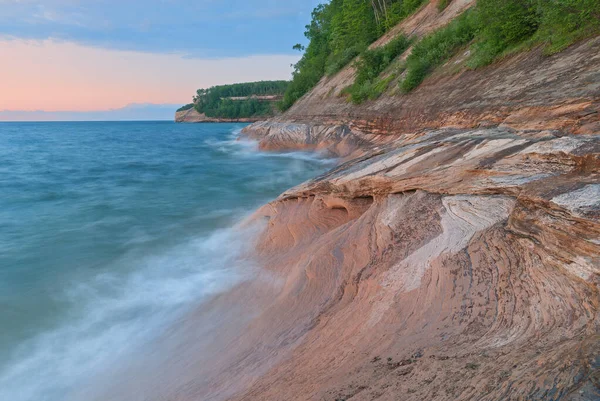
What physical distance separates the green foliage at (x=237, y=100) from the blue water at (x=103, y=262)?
93.1 metres

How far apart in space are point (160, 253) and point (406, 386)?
711 cm

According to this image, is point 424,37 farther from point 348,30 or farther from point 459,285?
point 459,285

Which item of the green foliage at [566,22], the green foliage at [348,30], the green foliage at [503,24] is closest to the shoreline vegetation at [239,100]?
the green foliage at [348,30]

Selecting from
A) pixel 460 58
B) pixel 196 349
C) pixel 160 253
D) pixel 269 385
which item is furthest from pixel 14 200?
pixel 460 58

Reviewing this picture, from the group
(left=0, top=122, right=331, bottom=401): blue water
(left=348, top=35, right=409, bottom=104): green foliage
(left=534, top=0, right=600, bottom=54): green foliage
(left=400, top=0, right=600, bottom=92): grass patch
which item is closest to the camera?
(left=0, top=122, right=331, bottom=401): blue water

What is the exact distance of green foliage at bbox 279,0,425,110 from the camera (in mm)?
26047

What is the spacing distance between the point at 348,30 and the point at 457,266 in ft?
97.5

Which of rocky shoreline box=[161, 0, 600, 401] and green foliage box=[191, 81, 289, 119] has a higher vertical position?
green foliage box=[191, 81, 289, 119]

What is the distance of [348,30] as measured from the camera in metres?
29.8

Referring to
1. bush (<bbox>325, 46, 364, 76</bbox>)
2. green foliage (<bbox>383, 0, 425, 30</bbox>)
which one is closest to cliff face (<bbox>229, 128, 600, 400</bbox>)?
green foliage (<bbox>383, 0, 425, 30</bbox>)

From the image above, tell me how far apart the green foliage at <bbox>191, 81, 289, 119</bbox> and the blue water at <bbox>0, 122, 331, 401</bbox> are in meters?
93.1

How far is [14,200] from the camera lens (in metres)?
14.3

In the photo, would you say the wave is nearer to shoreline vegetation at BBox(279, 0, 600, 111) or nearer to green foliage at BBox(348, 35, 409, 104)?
shoreline vegetation at BBox(279, 0, 600, 111)

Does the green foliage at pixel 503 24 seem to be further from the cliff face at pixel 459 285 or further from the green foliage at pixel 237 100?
the green foliage at pixel 237 100
